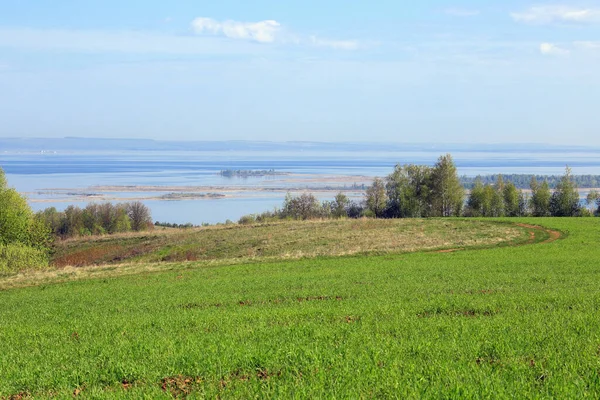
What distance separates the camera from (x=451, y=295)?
16.2 metres

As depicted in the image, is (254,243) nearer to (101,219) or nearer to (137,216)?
(137,216)

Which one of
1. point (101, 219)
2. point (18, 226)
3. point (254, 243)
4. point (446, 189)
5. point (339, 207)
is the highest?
point (446, 189)

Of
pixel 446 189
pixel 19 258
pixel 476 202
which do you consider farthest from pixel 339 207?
pixel 19 258

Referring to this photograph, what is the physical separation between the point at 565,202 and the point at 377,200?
34045 millimetres

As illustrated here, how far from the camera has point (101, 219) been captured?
126m

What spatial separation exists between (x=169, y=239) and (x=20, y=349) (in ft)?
174

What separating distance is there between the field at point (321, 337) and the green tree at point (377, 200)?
8531cm

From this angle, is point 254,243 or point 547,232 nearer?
point 547,232

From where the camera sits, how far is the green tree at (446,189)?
9669cm

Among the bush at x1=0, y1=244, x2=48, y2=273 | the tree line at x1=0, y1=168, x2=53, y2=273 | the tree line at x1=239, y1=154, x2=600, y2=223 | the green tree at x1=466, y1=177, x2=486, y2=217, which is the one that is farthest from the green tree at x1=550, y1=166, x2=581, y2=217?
the bush at x1=0, y1=244, x2=48, y2=273

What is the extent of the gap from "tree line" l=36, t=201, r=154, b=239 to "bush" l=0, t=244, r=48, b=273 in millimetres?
64865

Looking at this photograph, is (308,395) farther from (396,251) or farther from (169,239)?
(169,239)

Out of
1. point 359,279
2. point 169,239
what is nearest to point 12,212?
point 169,239

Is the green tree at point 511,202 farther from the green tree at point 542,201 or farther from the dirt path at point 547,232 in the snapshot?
the dirt path at point 547,232
